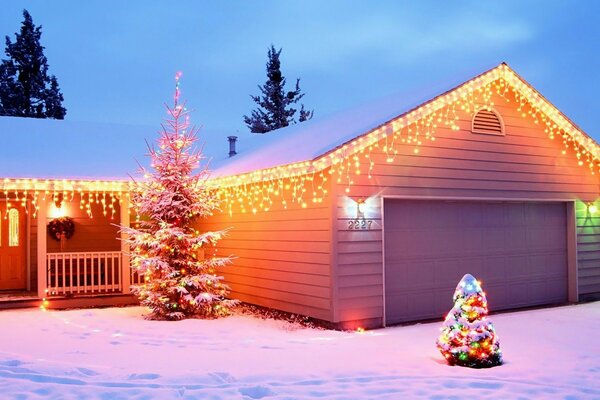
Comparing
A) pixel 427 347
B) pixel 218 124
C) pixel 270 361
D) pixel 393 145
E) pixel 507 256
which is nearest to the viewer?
pixel 270 361

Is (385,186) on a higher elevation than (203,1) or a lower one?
lower

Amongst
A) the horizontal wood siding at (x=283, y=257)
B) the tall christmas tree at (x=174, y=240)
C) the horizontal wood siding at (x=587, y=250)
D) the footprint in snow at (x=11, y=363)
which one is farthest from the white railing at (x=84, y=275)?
the horizontal wood siding at (x=587, y=250)

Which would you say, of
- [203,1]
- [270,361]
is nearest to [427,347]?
[270,361]

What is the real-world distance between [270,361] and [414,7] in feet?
450

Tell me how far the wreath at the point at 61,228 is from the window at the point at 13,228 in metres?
0.69

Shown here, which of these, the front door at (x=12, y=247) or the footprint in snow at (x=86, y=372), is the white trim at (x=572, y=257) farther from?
the front door at (x=12, y=247)

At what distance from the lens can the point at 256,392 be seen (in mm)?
5660

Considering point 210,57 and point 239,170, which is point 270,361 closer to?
point 239,170

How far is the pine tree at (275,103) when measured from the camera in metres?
36.8

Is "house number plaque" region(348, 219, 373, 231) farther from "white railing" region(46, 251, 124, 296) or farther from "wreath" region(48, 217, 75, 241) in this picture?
"wreath" region(48, 217, 75, 241)

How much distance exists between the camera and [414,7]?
5300 inches

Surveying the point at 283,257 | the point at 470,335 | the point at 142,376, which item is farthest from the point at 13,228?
the point at 470,335

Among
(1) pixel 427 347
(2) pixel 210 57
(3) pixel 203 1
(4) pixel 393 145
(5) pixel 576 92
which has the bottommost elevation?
(1) pixel 427 347

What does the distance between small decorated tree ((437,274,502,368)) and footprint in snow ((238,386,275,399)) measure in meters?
2.25
